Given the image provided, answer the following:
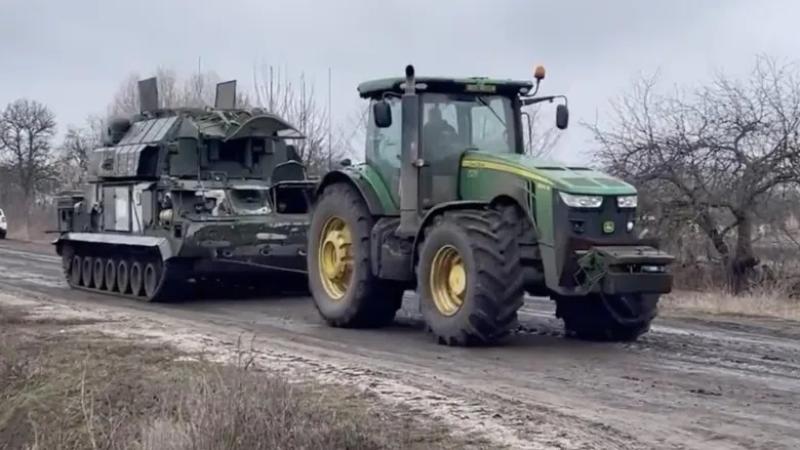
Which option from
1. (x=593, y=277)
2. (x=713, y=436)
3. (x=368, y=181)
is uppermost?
(x=368, y=181)

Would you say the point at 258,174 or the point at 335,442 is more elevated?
the point at 258,174

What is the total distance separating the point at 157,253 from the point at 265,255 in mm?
1562

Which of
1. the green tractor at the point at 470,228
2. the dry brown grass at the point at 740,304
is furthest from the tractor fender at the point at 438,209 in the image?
the dry brown grass at the point at 740,304

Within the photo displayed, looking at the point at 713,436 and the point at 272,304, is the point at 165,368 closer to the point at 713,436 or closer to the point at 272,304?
the point at 713,436

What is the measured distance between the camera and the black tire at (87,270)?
19545 millimetres

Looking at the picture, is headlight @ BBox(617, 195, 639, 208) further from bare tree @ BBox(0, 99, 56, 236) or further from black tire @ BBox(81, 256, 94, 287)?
bare tree @ BBox(0, 99, 56, 236)

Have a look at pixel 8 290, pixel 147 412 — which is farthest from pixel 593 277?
pixel 8 290

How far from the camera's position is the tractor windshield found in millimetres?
12484

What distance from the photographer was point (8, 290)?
734 inches

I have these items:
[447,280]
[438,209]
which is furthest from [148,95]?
[447,280]

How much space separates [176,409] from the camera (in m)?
7.98

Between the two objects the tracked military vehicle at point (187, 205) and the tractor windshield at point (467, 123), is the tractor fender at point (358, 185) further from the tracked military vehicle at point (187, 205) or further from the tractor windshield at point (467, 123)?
the tracked military vehicle at point (187, 205)

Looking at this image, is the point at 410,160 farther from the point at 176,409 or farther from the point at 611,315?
the point at 176,409

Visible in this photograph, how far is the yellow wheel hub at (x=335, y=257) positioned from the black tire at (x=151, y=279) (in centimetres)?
431
